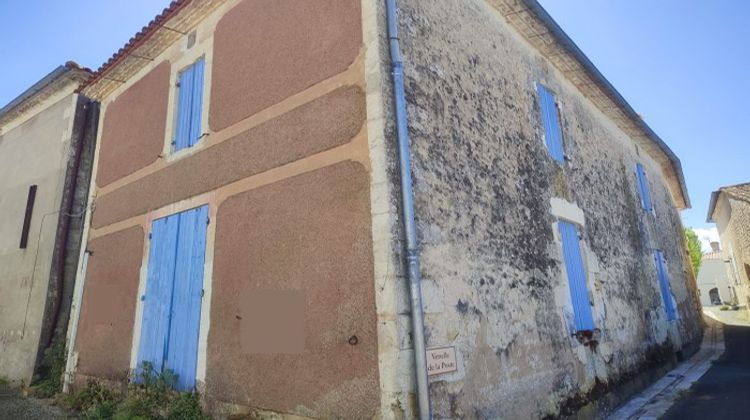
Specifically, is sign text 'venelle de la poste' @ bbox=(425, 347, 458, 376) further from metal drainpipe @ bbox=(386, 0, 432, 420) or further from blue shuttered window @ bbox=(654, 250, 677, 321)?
blue shuttered window @ bbox=(654, 250, 677, 321)

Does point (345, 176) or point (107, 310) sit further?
point (107, 310)

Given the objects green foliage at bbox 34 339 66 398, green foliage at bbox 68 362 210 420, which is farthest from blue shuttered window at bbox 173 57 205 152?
green foliage at bbox 34 339 66 398

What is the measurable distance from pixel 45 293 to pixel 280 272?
541cm

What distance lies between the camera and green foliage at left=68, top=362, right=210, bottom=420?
426 centimetres

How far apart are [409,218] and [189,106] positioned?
12.8 feet

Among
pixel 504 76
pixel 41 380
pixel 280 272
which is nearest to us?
pixel 280 272

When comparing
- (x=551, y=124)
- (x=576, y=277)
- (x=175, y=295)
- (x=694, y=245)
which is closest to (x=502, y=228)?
(x=576, y=277)

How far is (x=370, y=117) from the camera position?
3.61 metres

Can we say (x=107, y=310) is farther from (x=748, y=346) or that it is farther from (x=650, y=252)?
(x=748, y=346)

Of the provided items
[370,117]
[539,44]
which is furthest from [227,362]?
[539,44]

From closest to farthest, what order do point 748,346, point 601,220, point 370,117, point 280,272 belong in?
point 370,117 → point 280,272 → point 601,220 → point 748,346

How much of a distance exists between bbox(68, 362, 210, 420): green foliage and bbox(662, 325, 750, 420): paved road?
549 centimetres

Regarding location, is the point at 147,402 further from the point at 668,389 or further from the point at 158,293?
the point at 668,389

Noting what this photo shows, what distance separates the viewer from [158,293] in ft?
17.3
